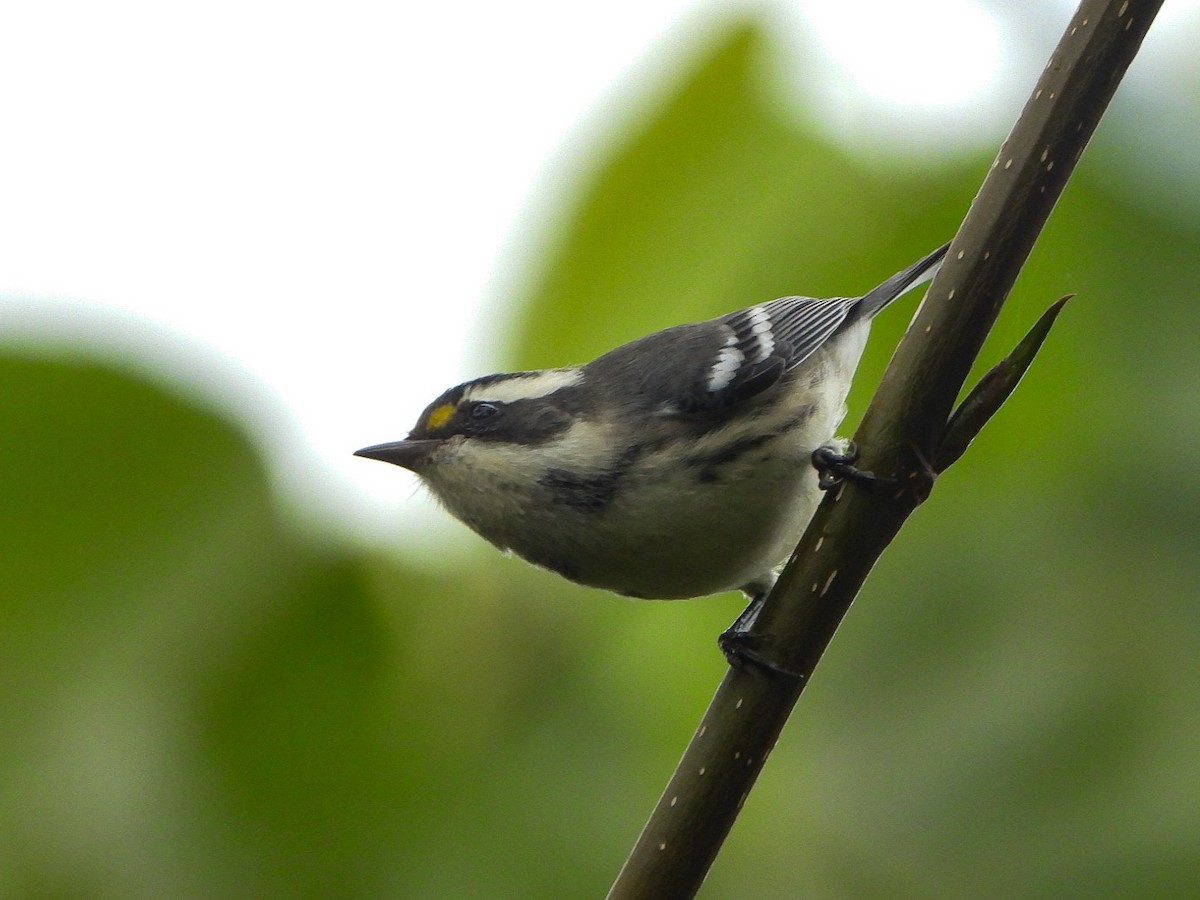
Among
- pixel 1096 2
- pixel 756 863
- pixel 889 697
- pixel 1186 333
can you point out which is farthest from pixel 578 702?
pixel 1096 2

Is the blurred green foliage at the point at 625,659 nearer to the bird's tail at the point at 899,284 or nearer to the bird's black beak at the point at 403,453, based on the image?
the bird's tail at the point at 899,284

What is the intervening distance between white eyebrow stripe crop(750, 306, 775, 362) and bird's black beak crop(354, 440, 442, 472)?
713 mm

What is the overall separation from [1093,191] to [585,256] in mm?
1086

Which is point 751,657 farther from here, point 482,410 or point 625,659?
point 625,659

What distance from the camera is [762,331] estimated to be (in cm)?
272

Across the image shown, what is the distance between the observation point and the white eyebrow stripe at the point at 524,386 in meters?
2.53

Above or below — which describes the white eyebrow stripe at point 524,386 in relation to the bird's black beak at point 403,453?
above

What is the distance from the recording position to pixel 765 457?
2438 mm

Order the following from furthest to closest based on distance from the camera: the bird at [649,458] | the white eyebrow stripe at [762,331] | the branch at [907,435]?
the white eyebrow stripe at [762,331]
the bird at [649,458]
the branch at [907,435]

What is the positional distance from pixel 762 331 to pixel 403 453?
834 mm

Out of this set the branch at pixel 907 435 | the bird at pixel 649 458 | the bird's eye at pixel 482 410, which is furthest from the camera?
the bird's eye at pixel 482 410

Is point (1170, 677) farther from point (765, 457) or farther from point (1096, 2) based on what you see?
point (1096, 2)

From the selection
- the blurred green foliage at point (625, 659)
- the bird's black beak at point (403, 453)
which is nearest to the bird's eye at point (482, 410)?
the bird's black beak at point (403, 453)

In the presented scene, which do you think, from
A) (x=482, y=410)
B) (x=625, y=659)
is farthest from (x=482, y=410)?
(x=625, y=659)
